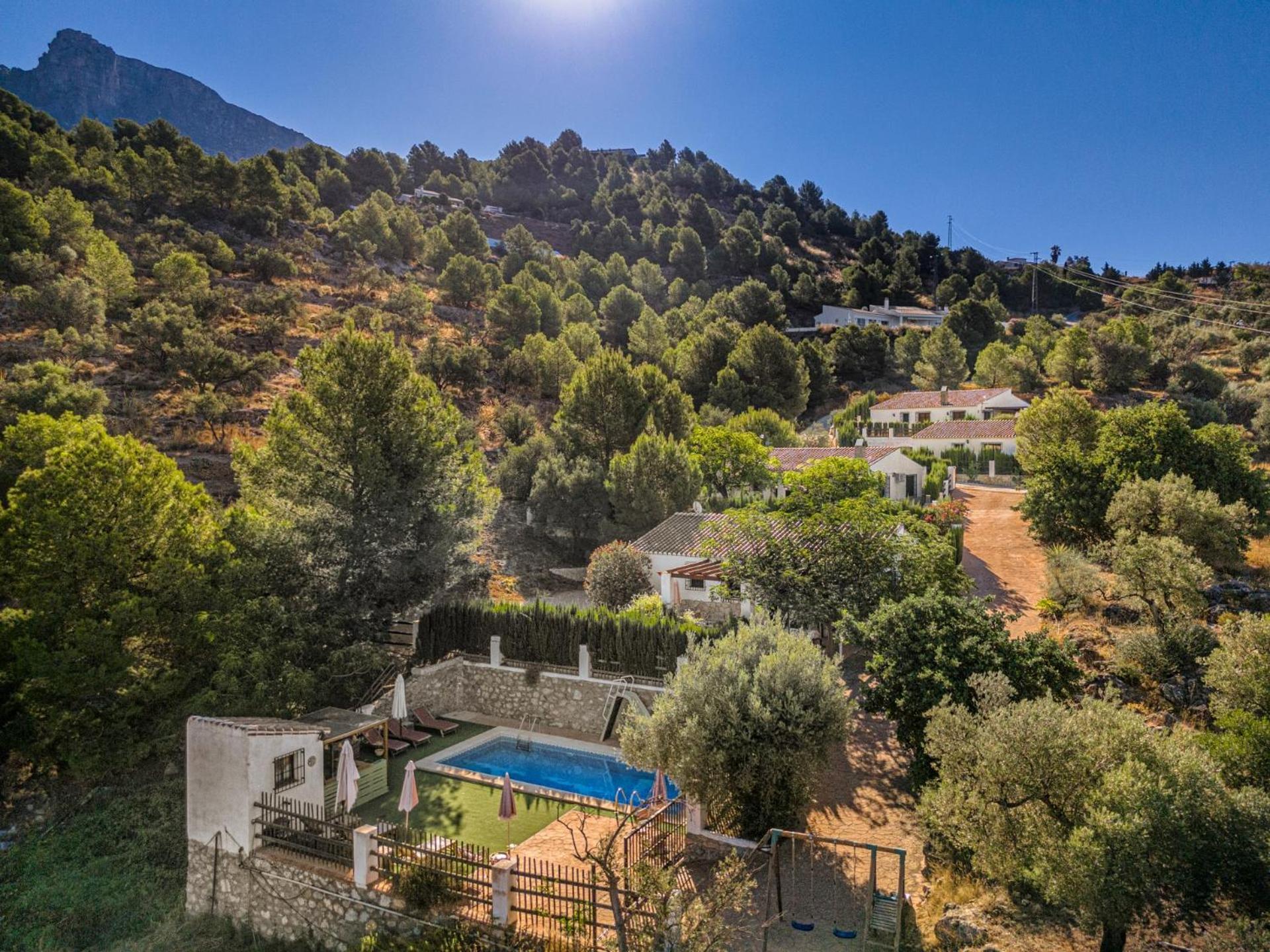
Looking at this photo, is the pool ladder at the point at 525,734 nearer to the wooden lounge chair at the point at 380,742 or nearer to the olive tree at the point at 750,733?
the wooden lounge chair at the point at 380,742

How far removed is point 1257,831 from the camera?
752 cm

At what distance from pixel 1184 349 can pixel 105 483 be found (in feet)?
245

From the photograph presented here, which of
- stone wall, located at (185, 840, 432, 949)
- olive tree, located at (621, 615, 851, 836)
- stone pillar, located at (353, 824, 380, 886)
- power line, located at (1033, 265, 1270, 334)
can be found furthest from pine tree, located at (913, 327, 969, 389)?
stone wall, located at (185, 840, 432, 949)

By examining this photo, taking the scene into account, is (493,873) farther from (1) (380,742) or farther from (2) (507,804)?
(1) (380,742)

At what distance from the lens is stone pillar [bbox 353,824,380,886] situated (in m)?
10.5

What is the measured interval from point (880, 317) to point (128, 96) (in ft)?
638

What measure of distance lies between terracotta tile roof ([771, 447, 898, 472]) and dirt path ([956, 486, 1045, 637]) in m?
4.80

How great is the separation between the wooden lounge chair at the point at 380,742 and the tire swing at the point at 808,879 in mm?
9384

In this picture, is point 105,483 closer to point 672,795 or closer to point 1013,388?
point 672,795

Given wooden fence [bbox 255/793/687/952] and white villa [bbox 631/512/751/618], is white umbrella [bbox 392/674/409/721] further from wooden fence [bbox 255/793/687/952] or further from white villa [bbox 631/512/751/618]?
white villa [bbox 631/512/751/618]

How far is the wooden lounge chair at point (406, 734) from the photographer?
664 inches

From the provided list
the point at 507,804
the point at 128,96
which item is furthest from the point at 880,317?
the point at 128,96

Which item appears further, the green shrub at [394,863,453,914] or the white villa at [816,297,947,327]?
the white villa at [816,297,947,327]

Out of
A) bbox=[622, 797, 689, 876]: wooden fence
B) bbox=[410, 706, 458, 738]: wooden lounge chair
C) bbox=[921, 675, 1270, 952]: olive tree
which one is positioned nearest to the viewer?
bbox=[921, 675, 1270, 952]: olive tree
